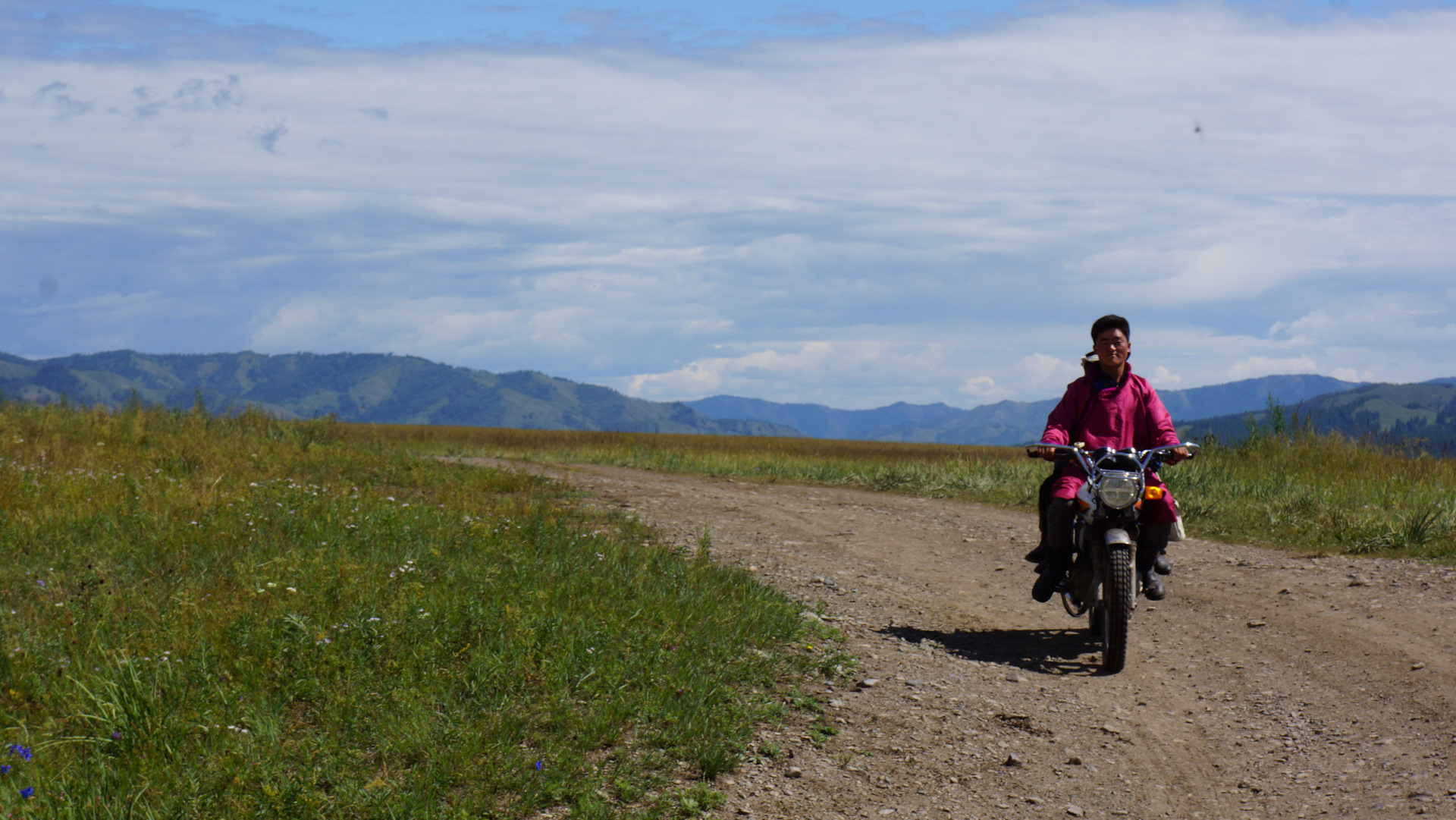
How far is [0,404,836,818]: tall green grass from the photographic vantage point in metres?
4.12

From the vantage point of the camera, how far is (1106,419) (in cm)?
723

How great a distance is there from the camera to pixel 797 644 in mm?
6684

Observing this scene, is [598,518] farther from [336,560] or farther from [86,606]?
[86,606]

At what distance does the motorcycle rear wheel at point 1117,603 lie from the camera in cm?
643

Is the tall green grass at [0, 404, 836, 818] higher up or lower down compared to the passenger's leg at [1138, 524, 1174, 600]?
lower down

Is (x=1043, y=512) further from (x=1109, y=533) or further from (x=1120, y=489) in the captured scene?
(x=1120, y=489)

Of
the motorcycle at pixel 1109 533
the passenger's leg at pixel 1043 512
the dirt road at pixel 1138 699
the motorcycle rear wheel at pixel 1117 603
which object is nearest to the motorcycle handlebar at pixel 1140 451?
the motorcycle at pixel 1109 533

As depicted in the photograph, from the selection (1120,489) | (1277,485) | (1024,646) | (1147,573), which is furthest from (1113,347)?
(1277,485)

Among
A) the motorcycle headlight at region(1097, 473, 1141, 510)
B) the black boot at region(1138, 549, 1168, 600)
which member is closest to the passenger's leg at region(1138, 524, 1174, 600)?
the black boot at region(1138, 549, 1168, 600)

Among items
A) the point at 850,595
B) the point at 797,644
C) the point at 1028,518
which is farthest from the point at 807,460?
the point at 797,644

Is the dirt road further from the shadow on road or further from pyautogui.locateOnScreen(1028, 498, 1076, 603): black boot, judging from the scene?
pyautogui.locateOnScreen(1028, 498, 1076, 603): black boot

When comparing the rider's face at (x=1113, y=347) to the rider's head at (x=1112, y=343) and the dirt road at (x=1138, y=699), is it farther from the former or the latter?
the dirt road at (x=1138, y=699)

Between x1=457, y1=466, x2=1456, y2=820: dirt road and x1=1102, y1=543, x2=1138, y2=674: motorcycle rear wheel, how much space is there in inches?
6.3

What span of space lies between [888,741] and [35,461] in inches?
454
